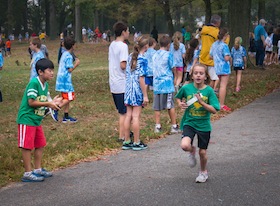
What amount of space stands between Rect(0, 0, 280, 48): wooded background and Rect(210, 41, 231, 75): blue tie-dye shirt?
9.28 metres

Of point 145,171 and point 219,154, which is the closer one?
point 145,171

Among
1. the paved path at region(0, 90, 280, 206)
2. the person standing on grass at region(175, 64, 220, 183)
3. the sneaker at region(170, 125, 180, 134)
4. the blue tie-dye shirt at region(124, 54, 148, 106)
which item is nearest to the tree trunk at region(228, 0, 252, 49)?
the sneaker at region(170, 125, 180, 134)

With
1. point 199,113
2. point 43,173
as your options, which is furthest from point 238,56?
point 43,173

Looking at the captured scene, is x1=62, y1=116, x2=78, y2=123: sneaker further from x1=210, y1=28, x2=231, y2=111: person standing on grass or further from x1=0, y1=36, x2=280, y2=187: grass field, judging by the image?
x1=210, y1=28, x2=231, y2=111: person standing on grass

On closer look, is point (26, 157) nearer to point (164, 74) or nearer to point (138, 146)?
point (138, 146)

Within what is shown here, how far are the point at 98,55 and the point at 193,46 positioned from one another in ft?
91.2

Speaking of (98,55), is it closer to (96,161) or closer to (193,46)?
(193,46)

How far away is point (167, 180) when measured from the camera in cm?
640

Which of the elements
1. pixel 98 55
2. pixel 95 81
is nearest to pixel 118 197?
pixel 95 81

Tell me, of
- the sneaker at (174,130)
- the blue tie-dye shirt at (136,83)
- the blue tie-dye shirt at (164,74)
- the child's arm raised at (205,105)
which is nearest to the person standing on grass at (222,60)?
the sneaker at (174,130)

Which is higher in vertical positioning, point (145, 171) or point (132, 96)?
point (132, 96)

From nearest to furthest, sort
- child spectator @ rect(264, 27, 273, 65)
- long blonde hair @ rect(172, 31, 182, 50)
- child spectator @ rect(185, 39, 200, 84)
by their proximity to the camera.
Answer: child spectator @ rect(185, 39, 200, 84), long blonde hair @ rect(172, 31, 182, 50), child spectator @ rect(264, 27, 273, 65)

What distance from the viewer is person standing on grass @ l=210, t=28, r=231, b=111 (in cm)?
1181

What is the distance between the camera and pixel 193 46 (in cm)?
1373
